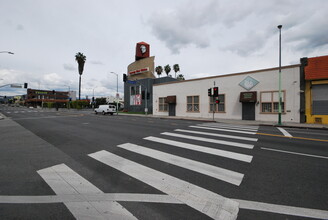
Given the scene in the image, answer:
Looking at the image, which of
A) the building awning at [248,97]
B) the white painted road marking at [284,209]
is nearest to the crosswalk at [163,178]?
the white painted road marking at [284,209]

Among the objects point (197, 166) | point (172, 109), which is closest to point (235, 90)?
point (172, 109)

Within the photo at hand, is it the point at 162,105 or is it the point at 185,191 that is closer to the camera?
the point at 185,191

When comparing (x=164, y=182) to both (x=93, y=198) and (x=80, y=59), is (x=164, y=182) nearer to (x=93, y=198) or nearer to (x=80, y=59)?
(x=93, y=198)

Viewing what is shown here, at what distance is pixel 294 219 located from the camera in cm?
237

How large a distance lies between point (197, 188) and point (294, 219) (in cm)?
163

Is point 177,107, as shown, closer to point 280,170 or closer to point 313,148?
point 313,148

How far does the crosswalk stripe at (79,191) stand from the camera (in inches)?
98.3

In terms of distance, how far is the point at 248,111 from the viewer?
18.6 m

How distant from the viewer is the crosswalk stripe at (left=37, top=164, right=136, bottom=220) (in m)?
2.50

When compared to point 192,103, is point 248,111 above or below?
below

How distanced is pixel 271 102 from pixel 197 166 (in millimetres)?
Result: 17642

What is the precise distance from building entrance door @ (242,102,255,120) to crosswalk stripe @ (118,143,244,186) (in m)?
16.7

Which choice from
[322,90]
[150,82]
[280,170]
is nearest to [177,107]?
[150,82]

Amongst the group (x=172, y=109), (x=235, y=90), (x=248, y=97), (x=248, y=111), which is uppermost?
(x=235, y=90)
